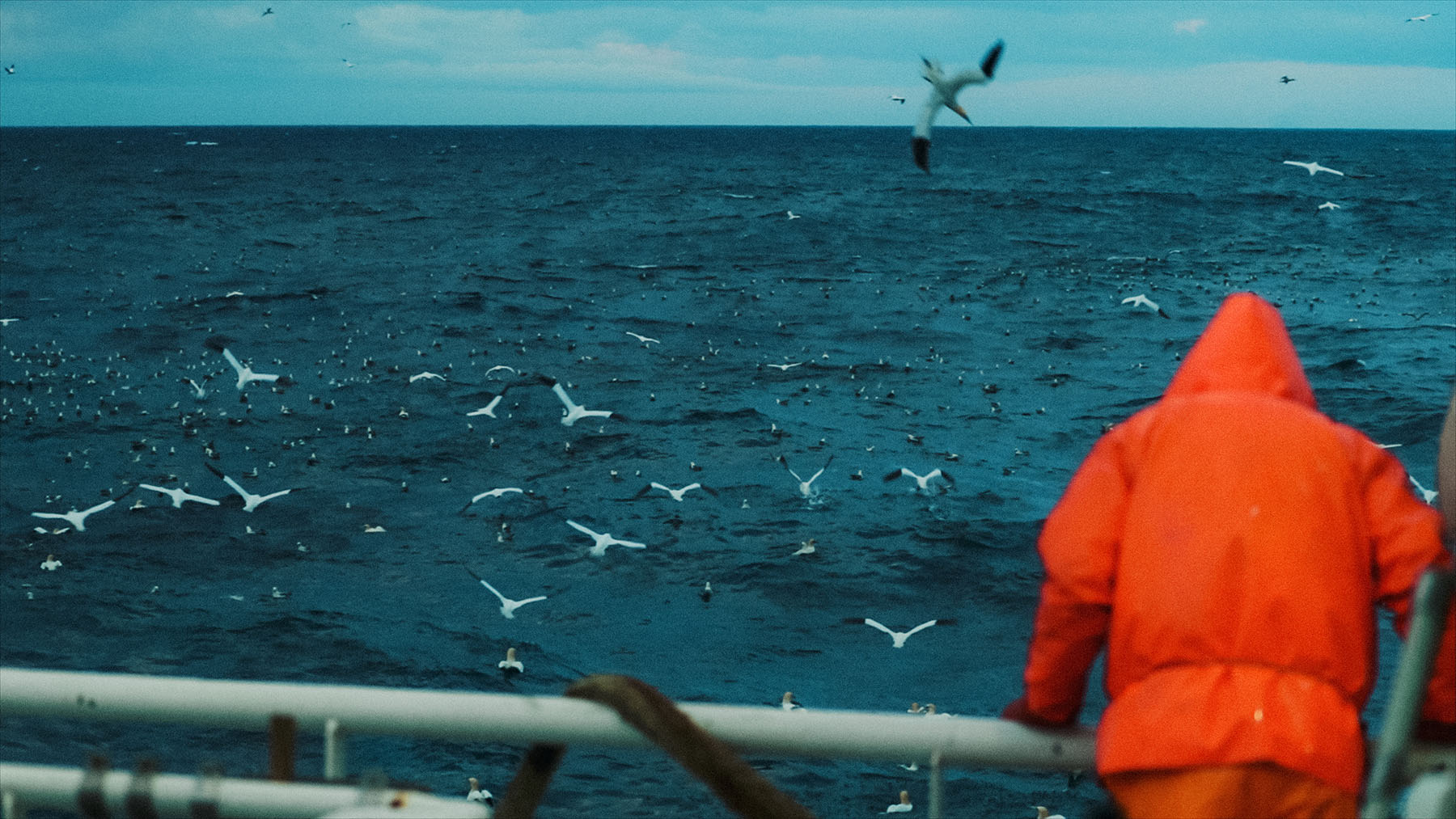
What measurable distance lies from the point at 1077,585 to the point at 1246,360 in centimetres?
55

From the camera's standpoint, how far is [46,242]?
56.9m

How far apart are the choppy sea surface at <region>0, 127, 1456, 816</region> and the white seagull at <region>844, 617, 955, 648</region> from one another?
0.41ft

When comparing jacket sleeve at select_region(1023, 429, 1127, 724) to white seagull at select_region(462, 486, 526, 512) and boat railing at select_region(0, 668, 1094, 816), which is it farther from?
white seagull at select_region(462, 486, 526, 512)

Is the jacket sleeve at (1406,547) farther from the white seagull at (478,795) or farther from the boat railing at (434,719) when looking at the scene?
the white seagull at (478,795)

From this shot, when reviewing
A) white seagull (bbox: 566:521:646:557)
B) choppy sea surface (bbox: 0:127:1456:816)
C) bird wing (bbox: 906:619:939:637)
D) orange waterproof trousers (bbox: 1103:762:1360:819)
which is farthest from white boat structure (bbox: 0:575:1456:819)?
white seagull (bbox: 566:521:646:557)

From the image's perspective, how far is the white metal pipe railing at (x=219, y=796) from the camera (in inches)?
89.7

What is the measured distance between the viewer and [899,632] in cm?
1528

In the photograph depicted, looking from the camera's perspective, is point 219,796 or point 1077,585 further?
point 1077,585

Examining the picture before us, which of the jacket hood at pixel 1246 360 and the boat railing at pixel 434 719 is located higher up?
the jacket hood at pixel 1246 360

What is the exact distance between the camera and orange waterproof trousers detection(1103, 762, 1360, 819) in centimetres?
235

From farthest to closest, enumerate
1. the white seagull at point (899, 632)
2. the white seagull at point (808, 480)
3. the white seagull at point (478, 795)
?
the white seagull at point (808, 480)
the white seagull at point (899, 632)
the white seagull at point (478, 795)

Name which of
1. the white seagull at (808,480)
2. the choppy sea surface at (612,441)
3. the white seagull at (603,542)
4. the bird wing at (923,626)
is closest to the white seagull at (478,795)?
the choppy sea surface at (612,441)

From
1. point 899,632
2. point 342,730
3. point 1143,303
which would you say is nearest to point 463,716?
point 342,730

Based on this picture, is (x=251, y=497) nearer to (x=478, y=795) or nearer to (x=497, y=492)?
(x=497, y=492)
